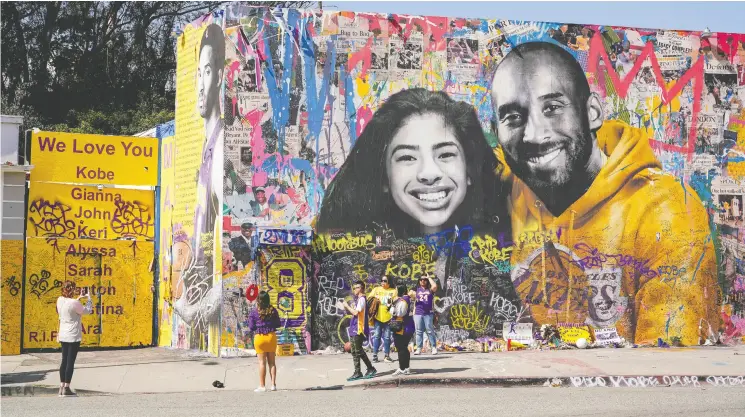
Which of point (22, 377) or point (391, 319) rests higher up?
point (391, 319)

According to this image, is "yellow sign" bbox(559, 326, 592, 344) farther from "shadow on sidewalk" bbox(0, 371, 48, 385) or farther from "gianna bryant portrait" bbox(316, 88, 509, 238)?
"shadow on sidewalk" bbox(0, 371, 48, 385)

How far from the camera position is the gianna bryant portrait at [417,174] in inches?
808

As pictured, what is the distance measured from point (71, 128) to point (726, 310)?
28094mm

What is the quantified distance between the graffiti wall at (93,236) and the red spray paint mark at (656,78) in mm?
10001

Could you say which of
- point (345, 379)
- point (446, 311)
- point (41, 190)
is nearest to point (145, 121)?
point (41, 190)

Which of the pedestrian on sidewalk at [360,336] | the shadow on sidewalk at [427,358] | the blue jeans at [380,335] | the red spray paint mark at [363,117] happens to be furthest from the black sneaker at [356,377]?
the red spray paint mark at [363,117]

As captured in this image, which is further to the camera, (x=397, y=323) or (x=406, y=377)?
(x=397, y=323)

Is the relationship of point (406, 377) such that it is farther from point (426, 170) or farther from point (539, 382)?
point (426, 170)

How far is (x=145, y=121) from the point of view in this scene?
4088cm

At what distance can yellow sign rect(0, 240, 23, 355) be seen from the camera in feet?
70.6

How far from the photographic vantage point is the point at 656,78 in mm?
21938

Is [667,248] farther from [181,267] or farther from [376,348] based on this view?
[181,267]

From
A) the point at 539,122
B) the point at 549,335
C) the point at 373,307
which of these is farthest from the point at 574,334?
the point at 373,307

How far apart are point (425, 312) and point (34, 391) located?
23.9ft
